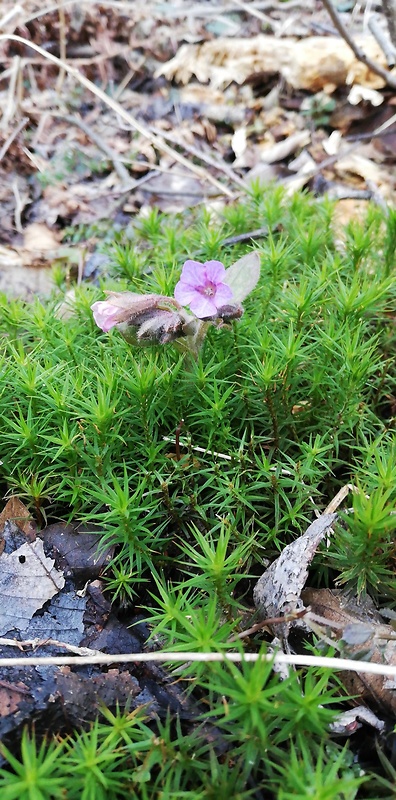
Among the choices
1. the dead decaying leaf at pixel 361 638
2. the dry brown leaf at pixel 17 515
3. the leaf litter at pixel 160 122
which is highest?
the leaf litter at pixel 160 122

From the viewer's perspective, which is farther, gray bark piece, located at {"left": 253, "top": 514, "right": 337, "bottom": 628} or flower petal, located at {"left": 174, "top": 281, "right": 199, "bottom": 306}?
flower petal, located at {"left": 174, "top": 281, "right": 199, "bottom": 306}

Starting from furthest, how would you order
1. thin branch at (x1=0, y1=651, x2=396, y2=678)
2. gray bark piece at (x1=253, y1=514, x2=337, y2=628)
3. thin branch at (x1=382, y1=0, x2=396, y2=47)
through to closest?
thin branch at (x1=382, y1=0, x2=396, y2=47) → gray bark piece at (x1=253, y1=514, x2=337, y2=628) → thin branch at (x1=0, y1=651, x2=396, y2=678)

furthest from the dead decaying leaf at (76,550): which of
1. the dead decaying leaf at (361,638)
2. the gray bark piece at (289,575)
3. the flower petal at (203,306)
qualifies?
the flower petal at (203,306)

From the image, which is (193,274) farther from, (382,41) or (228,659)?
(382,41)

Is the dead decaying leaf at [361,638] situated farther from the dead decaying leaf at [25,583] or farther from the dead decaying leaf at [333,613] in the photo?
the dead decaying leaf at [25,583]

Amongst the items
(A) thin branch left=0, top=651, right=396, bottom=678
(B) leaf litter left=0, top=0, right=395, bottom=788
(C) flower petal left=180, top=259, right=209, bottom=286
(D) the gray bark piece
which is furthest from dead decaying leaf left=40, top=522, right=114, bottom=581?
(C) flower petal left=180, top=259, right=209, bottom=286

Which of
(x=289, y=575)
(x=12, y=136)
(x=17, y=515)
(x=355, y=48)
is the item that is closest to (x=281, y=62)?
(x=355, y=48)

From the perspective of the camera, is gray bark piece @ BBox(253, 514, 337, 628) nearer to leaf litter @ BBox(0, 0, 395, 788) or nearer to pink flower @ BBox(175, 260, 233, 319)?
leaf litter @ BBox(0, 0, 395, 788)
